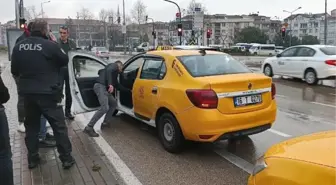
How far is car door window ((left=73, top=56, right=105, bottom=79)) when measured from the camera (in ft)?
22.7

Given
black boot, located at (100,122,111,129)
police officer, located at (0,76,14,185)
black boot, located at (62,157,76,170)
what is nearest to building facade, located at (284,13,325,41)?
black boot, located at (100,122,111,129)

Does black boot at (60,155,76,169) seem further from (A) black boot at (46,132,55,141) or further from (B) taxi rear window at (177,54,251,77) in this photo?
(B) taxi rear window at (177,54,251,77)

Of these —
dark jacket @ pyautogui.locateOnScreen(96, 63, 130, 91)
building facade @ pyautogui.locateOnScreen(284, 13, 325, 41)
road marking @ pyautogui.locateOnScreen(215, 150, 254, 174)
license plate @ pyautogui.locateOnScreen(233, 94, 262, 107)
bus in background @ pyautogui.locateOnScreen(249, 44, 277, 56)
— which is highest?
building facade @ pyautogui.locateOnScreen(284, 13, 325, 41)

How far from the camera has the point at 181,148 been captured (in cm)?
531

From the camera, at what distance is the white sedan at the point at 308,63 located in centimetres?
1282

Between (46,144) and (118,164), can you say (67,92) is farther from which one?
(118,164)

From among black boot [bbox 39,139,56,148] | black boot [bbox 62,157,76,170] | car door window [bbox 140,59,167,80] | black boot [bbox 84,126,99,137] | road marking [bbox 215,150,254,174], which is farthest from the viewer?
black boot [bbox 84,126,99,137]

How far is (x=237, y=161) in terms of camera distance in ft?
16.5

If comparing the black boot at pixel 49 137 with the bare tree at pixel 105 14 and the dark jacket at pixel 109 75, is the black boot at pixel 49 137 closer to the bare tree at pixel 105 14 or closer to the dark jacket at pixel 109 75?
the dark jacket at pixel 109 75

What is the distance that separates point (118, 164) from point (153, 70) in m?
1.77

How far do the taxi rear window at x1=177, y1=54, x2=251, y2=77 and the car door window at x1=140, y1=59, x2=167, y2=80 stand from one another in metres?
0.38

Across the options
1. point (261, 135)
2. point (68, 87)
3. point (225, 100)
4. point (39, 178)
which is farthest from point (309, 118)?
point (39, 178)

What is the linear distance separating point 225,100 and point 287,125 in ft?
9.21

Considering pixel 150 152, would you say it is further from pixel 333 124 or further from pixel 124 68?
pixel 333 124
